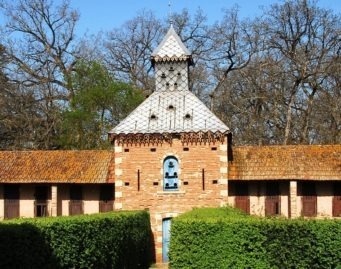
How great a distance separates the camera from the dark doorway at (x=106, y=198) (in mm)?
30703

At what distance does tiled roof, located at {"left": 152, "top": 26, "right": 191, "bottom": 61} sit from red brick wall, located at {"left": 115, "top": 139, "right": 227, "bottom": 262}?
4796mm

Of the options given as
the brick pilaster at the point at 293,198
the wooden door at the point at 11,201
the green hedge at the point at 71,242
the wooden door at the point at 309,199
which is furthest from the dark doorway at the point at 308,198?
the wooden door at the point at 11,201

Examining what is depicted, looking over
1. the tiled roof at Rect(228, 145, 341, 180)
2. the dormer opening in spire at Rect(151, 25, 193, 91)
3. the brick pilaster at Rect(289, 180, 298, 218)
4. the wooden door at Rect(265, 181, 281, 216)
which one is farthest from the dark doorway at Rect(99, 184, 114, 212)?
the brick pilaster at Rect(289, 180, 298, 218)

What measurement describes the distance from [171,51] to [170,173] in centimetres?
652

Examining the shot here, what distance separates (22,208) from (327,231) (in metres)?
18.1

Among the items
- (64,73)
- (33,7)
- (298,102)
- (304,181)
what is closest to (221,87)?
(298,102)

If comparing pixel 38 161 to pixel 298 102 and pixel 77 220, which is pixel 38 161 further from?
pixel 298 102

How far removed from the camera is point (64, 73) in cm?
5069

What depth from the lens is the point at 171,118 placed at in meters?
29.6

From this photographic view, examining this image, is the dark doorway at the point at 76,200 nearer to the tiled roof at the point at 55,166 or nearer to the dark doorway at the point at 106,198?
the tiled roof at the point at 55,166

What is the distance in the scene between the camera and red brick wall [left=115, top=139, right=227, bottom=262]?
94.1 ft

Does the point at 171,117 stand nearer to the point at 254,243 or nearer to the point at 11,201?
the point at 11,201

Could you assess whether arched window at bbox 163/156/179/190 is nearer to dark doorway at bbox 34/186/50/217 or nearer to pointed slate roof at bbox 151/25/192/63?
pointed slate roof at bbox 151/25/192/63

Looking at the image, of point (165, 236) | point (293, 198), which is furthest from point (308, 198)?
point (165, 236)
